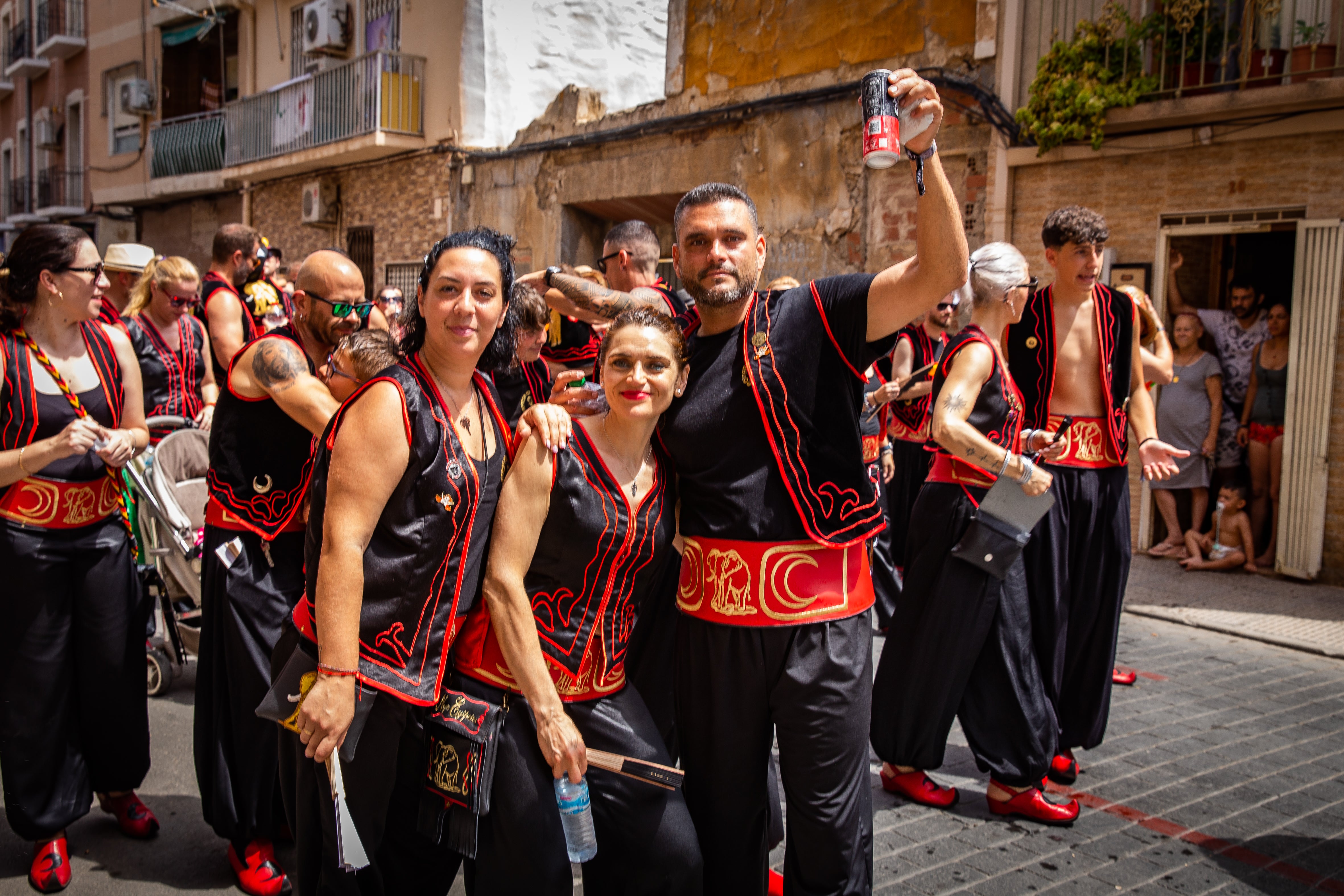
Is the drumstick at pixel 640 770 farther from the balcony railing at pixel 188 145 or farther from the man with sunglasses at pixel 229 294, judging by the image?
the balcony railing at pixel 188 145

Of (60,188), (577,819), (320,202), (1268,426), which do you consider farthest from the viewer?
(60,188)

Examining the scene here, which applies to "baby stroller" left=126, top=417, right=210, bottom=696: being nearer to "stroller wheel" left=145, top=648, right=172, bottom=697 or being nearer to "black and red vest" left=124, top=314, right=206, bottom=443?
"stroller wheel" left=145, top=648, right=172, bottom=697

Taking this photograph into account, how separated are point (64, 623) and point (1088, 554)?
391cm

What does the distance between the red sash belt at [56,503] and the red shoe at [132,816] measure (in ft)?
3.51

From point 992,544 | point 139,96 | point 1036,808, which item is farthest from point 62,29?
point 1036,808

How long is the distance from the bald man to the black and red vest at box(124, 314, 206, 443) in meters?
2.90

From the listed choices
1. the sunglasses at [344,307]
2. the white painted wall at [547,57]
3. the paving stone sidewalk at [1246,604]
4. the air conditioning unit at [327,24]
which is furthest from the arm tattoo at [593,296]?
the air conditioning unit at [327,24]

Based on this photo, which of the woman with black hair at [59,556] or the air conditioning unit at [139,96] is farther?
the air conditioning unit at [139,96]

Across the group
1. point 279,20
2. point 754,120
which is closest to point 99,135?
point 279,20

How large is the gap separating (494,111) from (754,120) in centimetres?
587

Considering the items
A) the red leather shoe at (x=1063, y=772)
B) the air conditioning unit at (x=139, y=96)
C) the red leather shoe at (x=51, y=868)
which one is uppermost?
the air conditioning unit at (x=139, y=96)

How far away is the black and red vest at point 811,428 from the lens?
2684 mm

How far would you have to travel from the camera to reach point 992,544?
3867 mm

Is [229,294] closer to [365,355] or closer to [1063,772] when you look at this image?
[365,355]
